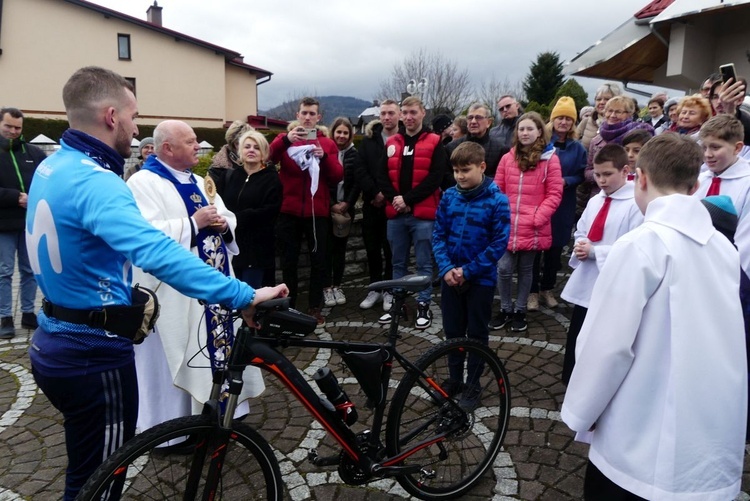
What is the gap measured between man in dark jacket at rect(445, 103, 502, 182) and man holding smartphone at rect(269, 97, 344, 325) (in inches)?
57.3

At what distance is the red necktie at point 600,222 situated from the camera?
3957 mm

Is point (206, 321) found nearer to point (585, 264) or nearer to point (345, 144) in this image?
point (585, 264)

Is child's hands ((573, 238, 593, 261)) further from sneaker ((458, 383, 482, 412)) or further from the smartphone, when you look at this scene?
the smartphone

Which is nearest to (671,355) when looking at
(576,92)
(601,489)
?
(601,489)

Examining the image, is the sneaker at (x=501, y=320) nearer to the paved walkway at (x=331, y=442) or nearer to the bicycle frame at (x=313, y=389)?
the paved walkway at (x=331, y=442)

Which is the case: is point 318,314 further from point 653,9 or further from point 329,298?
point 653,9

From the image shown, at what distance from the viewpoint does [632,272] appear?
5.88 ft

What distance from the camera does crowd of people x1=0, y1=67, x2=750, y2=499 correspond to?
1838mm

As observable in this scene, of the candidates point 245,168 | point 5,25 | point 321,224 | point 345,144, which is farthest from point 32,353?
point 5,25

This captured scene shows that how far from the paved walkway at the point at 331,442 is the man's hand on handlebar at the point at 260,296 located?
1326 millimetres

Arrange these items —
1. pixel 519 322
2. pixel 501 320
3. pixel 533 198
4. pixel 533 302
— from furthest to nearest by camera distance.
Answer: pixel 533 302, pixel 501 320, pixel 519 322, pixel 533 198

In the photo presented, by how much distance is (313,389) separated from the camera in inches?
98.8

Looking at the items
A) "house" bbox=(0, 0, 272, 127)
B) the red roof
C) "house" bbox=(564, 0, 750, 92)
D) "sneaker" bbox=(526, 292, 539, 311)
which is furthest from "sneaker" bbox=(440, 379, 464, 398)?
"house" bbox=(0, 0, 272, 127)

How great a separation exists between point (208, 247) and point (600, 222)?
284 centimetres
